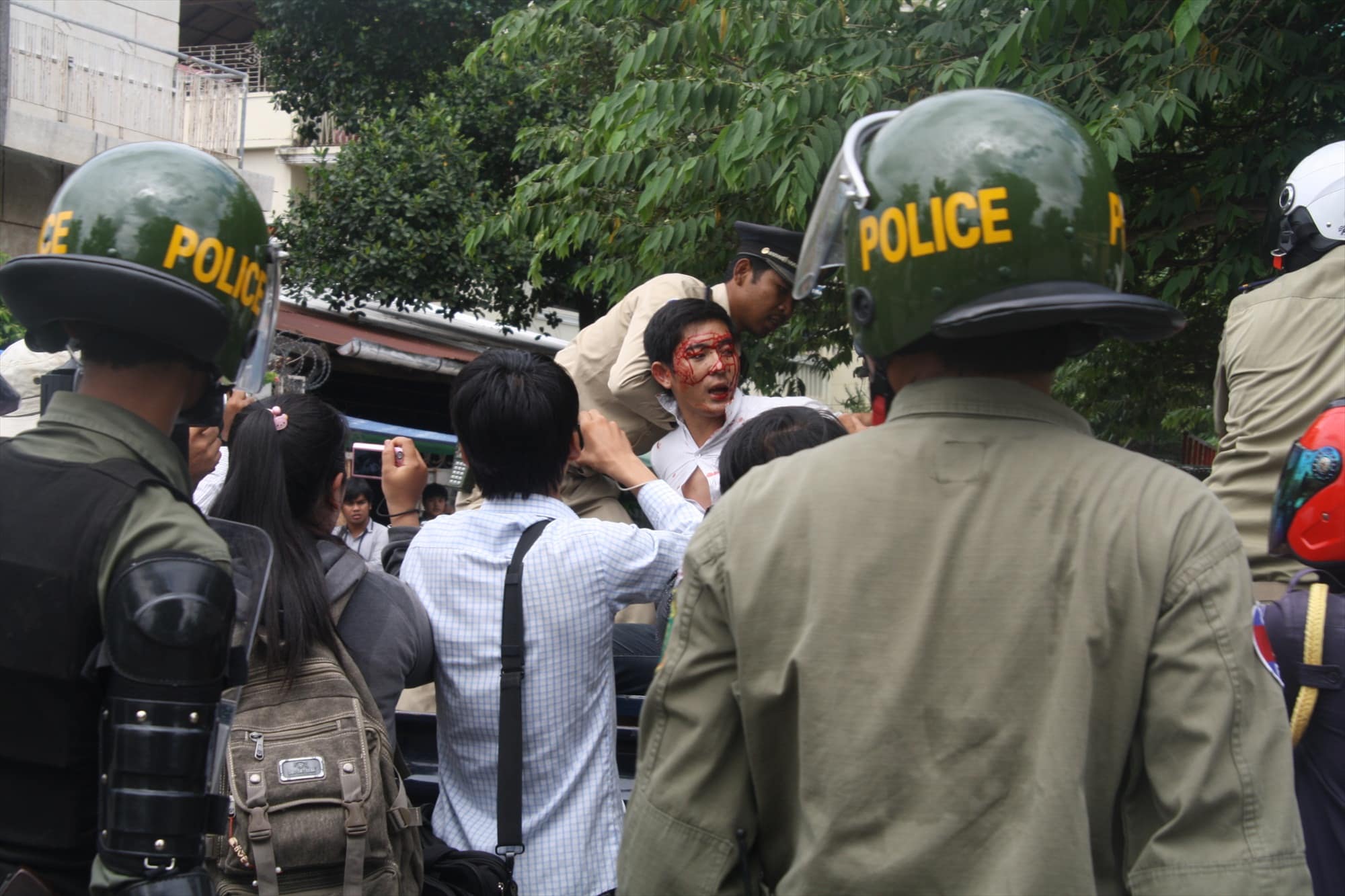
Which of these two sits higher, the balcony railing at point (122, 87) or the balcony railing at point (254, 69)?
the balcony railing at point (254, 69)

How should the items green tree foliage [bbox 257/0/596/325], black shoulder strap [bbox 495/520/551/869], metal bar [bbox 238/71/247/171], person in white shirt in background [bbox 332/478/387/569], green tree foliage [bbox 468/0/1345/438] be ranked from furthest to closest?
metal bar [bbox 238/71/247/171]
green tree foliage [bbox 257/0/596/325]
person in white shirt in background [bbox 332/478/387/569]
green tree foliage [bbox 468/0/1345/438]
black shoulder strap [bbox 495/520/551/869]

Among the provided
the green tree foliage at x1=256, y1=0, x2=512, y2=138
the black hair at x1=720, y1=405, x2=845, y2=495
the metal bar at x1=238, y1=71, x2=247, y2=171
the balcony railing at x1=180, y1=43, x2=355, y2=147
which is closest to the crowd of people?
the black hair at x1=720, y1=405, x2=845, y2=495

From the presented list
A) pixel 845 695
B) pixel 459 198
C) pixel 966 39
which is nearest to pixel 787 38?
pixel 966 39

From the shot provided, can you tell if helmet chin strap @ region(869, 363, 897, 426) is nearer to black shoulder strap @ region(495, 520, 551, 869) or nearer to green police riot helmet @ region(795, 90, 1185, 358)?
green police riot helmet @ region(795, 90, 1185, 358)

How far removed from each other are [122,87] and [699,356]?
10129 millimetres

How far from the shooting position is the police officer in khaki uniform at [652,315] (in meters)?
3.91

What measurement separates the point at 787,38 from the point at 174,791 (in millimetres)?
5375

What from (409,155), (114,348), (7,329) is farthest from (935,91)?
(409,155)

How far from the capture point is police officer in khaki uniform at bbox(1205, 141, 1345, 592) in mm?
3029

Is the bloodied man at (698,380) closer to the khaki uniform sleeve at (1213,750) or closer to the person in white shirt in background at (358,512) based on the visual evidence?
the khaki uniform sleeve at (1213,750)

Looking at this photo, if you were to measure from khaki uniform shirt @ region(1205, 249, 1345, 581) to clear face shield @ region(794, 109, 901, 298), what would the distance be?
5.06 feet

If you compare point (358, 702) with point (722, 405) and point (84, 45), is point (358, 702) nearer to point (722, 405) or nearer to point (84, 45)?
point (722, 405)

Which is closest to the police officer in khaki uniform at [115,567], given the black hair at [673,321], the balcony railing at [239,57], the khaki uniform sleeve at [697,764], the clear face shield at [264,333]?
the clear face shield at [264,333]

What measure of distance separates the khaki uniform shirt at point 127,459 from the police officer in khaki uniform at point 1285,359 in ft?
7.55
